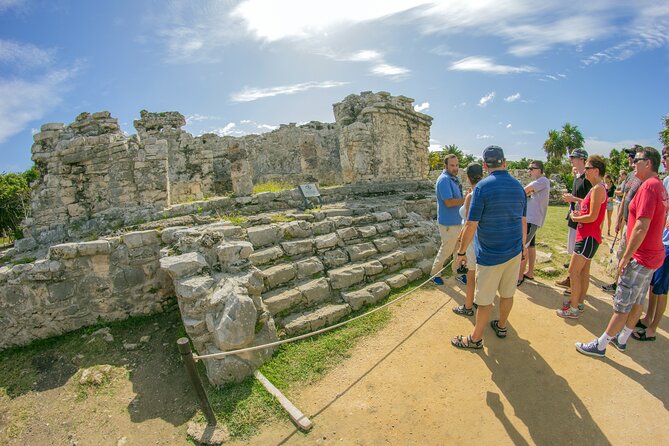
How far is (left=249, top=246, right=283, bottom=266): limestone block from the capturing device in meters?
5.16

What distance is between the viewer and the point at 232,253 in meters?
4.48

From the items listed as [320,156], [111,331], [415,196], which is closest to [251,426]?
[111,331]

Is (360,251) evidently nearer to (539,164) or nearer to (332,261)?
(332,261)

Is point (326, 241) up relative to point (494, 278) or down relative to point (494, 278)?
up

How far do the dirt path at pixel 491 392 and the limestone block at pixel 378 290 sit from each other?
0.79m

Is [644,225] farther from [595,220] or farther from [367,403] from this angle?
[367,403]

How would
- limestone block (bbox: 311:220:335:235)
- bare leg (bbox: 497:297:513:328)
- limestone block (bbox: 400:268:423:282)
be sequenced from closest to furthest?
1. bare leg (bbox: 497:297:513:328)
2. limestone block (bbox: 400:268:423:282)
3. limestone block (bbox: 311:220:335:235)

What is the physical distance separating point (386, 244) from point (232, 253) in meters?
3.14

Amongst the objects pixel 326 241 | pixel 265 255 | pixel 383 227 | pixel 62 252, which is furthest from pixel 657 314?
pixel 62 252

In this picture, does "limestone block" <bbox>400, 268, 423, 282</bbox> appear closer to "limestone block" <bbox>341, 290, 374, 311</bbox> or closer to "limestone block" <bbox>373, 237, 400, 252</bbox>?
"limestone block" <bbox>373, 237, 400, 252</bbox>

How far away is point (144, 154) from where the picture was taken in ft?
23.3

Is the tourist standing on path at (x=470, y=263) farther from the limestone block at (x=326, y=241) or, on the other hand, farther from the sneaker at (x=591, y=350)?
the limestone block at (x=326, y=241)

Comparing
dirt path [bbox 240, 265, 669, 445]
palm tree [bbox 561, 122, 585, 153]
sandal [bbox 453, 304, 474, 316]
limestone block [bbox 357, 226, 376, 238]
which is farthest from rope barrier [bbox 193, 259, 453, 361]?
palm tree [bbox 561, 122, 585, 153]

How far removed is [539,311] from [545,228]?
20.2ft
